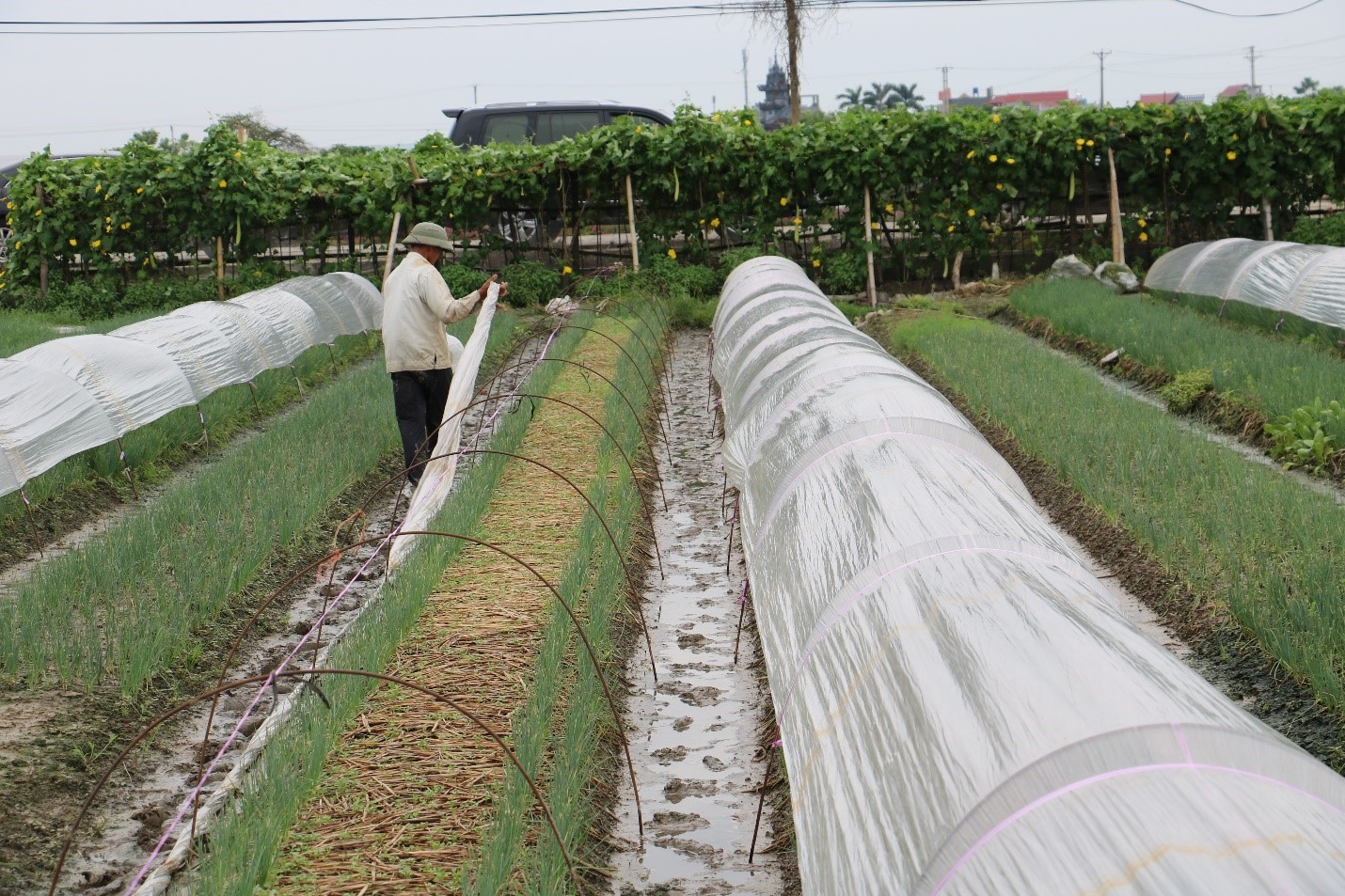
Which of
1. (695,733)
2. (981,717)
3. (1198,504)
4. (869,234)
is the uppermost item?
(869,234)

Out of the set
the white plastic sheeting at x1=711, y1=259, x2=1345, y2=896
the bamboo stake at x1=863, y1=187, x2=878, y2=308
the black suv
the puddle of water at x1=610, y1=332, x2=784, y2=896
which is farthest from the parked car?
the white plastic sheeting at x1=711, y1=259, x2=1345, y2=896

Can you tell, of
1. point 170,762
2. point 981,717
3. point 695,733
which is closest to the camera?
point 981,717

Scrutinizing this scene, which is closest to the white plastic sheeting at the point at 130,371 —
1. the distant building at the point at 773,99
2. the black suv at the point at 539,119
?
the black suv at the point at 539,119

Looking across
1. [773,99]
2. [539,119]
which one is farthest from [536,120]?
[773,99]

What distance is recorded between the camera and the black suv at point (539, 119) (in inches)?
611

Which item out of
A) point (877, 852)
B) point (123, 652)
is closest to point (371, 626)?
point (123, 652)

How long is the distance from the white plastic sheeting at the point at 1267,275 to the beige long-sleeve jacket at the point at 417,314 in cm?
659

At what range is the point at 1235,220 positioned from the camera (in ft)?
46.9

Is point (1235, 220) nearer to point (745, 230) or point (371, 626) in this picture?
point (745, 230)

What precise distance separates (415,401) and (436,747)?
3.55 metres

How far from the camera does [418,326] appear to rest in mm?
6754

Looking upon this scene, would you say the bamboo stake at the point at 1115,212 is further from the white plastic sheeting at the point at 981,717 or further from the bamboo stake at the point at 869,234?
the white plastic sheeting at the point at 981,717

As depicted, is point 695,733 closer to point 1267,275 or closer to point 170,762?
point 170,762

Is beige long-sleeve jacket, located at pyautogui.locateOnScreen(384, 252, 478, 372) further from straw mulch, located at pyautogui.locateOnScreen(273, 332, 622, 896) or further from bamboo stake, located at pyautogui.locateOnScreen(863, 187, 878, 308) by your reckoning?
bamboo stake, located at pyautogui.locateOnScreen(863, 187, 878, 308)
